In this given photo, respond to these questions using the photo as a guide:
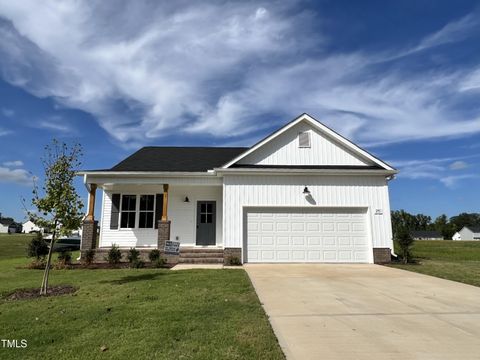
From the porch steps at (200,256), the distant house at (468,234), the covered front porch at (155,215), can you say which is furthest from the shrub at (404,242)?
the distant house at (468,234)

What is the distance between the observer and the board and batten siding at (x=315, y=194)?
1342 centimetres

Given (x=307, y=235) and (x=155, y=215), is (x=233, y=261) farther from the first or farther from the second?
(x=155, y=215)

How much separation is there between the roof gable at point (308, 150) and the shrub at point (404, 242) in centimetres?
299

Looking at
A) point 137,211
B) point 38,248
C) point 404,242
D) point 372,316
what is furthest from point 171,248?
point 404,242

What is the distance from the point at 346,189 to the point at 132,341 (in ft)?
37.1

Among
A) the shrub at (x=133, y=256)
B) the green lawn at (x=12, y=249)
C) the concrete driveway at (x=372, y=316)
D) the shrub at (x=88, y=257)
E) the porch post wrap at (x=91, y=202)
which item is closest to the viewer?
the concrete driveway at (x=372, y=316)

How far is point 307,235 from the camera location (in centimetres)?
1337

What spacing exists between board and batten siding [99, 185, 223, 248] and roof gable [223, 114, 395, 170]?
2.78 metres

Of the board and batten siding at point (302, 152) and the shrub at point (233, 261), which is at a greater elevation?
the board and batten siding at point (302, 152)

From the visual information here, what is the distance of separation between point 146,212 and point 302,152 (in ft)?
26.1

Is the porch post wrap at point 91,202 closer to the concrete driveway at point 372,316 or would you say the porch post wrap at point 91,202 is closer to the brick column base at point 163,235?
the brick column base at point 163,235

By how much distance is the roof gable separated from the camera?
561 inches

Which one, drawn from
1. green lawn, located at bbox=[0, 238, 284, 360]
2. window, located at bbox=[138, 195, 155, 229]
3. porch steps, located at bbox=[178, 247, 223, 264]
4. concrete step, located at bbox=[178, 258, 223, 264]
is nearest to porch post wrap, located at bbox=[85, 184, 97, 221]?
window, located at bbox=[138, 195, 155, 229]

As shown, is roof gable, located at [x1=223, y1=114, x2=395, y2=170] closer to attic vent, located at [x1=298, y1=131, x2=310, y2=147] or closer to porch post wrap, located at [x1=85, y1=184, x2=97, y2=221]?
attic vent, located at [x1=298, y1=131, x2=310, y2=147]
